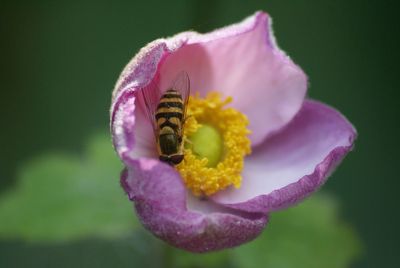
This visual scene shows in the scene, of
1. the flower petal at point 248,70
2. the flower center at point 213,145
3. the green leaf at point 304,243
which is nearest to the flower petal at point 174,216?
the flower center at point 213,145

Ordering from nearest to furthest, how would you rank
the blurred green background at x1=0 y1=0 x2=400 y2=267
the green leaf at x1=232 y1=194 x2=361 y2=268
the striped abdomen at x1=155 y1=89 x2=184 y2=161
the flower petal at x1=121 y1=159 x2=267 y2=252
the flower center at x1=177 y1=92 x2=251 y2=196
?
the flower petal at x1=121 y1=159 x2=267 y2=252 → the striped abdomen at x1=155 y1=89 x2=184 y2=161 → the flower center at x1=177 y1=92 x2=251 y2=196 → the green leaf at x1=232 y1=194 x2=361 y2=268 → the blurred green background at x1=0 y1=0 x2=400 y2=267

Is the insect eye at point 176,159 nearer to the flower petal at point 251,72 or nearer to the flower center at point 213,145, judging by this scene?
the flower center at point 213,145

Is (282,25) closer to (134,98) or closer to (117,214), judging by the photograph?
(117,214)

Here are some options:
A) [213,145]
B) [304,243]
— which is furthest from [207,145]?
[304,243]

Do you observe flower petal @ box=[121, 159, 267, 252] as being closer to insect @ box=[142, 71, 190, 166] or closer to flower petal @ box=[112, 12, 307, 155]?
insect @ box=[142, 71, 190, 166]

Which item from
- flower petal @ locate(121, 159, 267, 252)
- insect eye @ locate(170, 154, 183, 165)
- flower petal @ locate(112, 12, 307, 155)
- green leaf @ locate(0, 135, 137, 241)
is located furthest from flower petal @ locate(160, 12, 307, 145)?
green leaf @ locate(0, 135, 137, 241)

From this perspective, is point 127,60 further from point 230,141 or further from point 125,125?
point 125,125

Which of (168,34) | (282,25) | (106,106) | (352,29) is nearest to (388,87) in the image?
(352,29)
